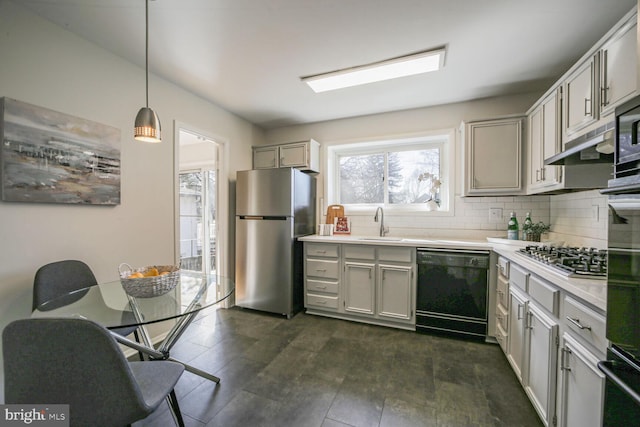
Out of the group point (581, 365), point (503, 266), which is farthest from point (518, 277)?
point (581, 365)

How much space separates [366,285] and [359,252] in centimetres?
37

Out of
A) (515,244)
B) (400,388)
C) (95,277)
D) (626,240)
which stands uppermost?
(626,240)

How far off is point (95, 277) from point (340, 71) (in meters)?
2.70

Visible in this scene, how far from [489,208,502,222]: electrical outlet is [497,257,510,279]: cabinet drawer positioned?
2.74 feet

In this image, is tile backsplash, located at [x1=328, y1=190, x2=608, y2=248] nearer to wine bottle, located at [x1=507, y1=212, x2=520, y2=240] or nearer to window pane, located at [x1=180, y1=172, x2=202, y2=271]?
wine bottle, located at [x1=507, y1=212, x2=520, y2=240]

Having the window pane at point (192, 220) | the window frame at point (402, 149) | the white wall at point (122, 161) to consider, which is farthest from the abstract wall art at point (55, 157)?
the window pane at point (192, 220)

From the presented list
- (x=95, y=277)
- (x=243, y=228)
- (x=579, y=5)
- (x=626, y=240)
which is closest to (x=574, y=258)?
(x=626, y=240)

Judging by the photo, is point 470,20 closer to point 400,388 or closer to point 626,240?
point 626,240

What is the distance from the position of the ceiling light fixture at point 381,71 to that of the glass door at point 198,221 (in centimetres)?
280

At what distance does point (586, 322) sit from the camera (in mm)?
1027

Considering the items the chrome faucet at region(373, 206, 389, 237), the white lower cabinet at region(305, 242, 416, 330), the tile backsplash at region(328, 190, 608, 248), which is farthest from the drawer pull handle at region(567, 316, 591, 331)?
the chrome faucet at region(373, 206, 389, 237)

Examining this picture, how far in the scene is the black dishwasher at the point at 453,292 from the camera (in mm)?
2336

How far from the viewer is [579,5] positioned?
1559 millimetres

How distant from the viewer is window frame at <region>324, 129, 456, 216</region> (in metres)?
3.07
